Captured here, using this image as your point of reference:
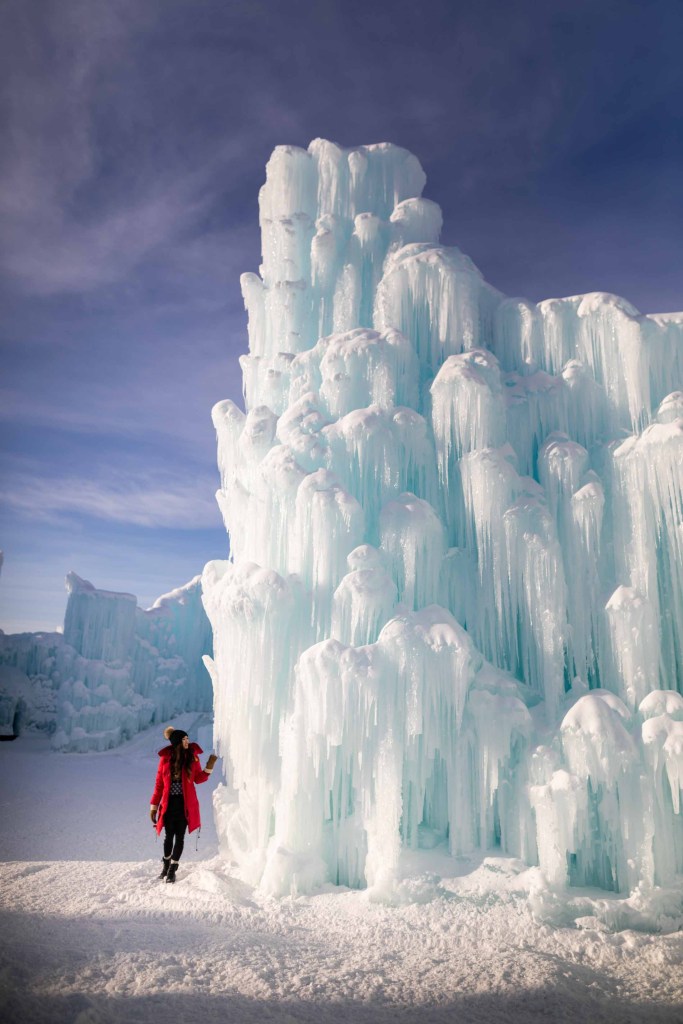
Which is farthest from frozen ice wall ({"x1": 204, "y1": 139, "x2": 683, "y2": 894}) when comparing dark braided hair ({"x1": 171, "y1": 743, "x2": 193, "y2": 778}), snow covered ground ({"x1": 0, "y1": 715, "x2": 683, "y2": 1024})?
dark braided hair ({"x1": 171, "y1": 743, "x2": 193, "y2": 778})

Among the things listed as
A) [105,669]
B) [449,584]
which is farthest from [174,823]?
[105,669]

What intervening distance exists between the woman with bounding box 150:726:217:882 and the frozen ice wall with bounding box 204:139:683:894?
0.84 meters

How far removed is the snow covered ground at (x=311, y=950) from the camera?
412 cm

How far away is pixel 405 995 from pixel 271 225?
1105 centimetres

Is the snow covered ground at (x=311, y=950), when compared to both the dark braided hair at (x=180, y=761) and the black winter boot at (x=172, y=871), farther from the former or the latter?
the dark braided hair at (x=180, y=761)

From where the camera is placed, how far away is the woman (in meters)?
6.81

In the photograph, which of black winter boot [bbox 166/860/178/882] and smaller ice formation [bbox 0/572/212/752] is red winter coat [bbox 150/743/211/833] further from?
smaller ice formation [bbox 0/572/212/752]

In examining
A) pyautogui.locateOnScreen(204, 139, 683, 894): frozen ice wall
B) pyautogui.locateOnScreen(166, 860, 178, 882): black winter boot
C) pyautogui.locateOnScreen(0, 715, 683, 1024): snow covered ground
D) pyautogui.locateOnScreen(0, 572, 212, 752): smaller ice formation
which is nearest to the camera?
pyautogui.locateOnScreen(0, 715, 683, 1024): snow covered ground

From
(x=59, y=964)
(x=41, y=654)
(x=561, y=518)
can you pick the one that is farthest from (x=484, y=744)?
(x=41, y=654)

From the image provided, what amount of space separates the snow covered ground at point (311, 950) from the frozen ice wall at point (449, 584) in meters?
0.49

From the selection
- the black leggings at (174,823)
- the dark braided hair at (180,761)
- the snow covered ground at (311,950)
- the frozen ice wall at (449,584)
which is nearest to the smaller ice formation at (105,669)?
the snow covered ground at (311,950)

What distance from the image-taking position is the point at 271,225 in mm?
10688

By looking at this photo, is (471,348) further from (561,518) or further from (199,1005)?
(199,1005)

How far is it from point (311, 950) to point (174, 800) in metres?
2.49
